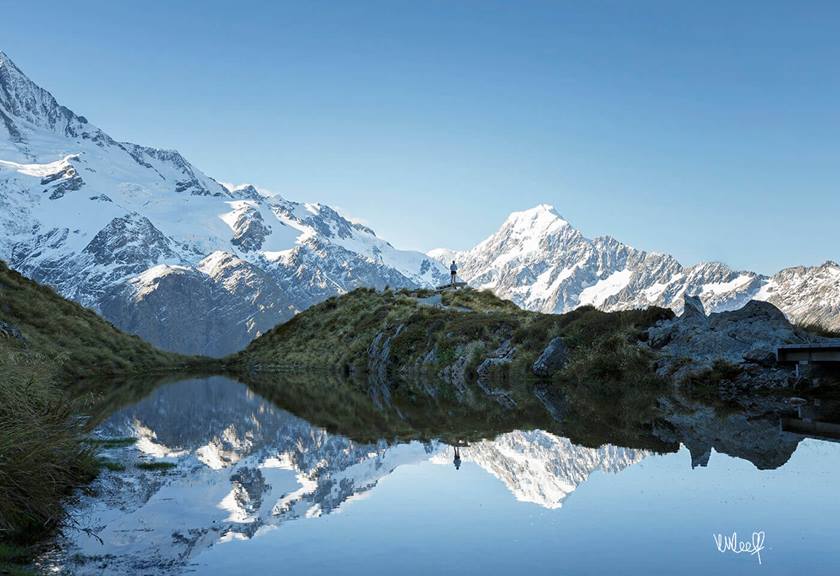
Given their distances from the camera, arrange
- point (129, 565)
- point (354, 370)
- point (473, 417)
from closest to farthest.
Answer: point (129, 565) → point (473, 417) → point (354, 370)

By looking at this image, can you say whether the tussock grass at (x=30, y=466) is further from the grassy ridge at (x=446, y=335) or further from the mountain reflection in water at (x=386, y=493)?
the grassy ridge at (x=446, y=335)

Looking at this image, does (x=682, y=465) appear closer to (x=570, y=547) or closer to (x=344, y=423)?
(x=570, y=547)

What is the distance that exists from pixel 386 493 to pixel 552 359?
26.9m

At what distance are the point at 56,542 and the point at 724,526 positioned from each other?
9.12m

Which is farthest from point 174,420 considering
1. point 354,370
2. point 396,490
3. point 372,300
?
point 372,300

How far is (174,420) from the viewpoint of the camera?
28484 millimetres

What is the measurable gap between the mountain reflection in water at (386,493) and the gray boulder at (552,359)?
16.8 m

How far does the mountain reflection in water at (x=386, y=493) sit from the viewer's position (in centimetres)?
958

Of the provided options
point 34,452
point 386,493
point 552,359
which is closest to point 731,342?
point 552,359

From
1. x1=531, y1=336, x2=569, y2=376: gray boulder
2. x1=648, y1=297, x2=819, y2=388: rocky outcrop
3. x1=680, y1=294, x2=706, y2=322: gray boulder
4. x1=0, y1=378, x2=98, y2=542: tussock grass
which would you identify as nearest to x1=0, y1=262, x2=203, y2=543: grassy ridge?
x1=0, y1=378, x2=98, y2=542: tussock grass

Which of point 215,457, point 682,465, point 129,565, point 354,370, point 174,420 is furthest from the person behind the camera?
point 354,370

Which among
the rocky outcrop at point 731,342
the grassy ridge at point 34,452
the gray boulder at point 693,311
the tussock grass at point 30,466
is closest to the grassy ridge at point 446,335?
the rocky outcrop at point 731,342

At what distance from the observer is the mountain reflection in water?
958 cm

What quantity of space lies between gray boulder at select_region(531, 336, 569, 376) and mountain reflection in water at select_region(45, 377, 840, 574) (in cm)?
1678
